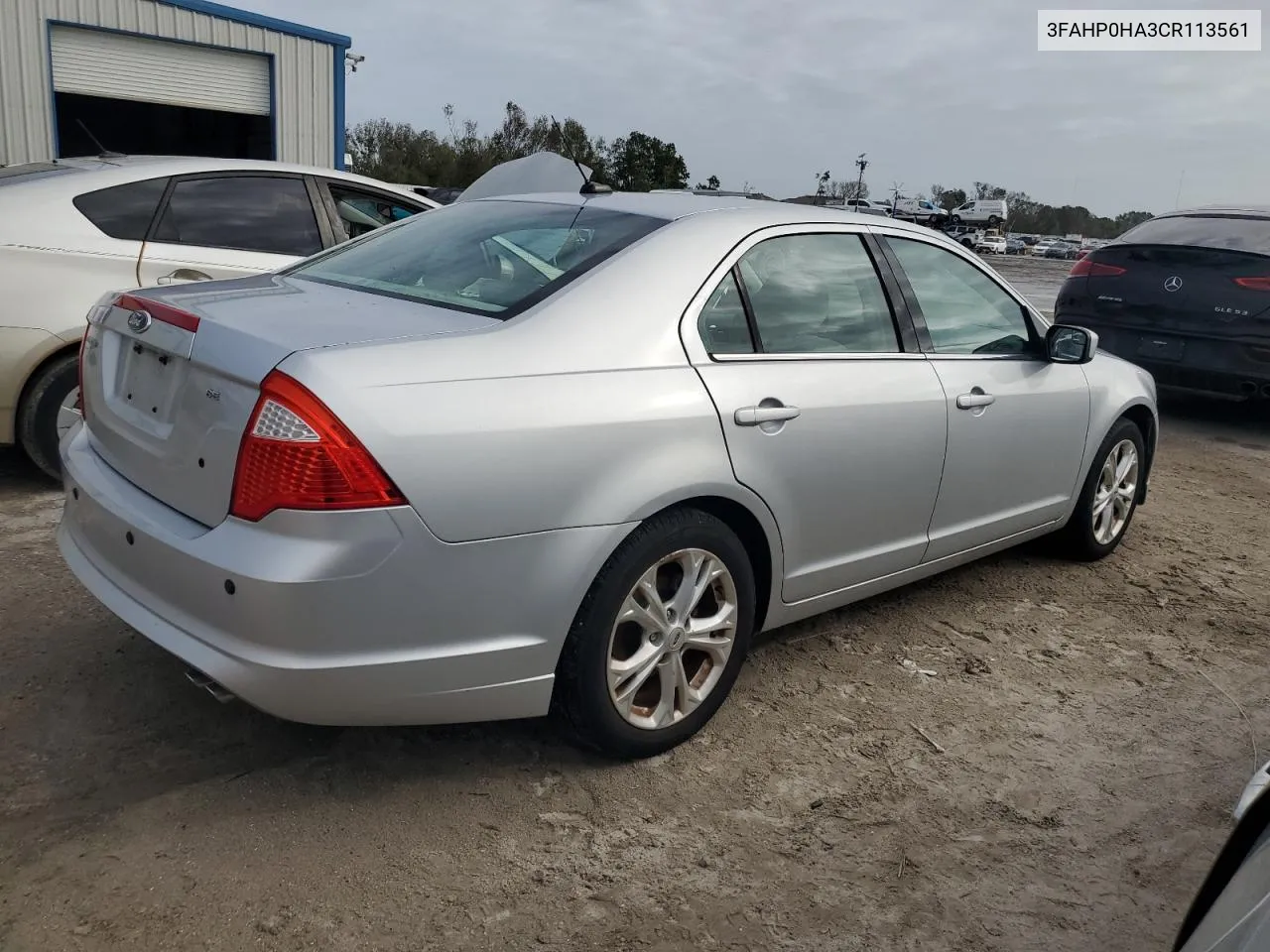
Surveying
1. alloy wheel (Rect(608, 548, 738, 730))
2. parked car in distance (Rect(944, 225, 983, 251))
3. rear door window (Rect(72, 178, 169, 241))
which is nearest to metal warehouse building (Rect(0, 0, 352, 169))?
rear door window (Rect(72, 178, 169, 241))

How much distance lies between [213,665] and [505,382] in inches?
35.7

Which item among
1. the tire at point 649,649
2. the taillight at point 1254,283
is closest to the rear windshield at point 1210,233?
the taillight at point 1254,283

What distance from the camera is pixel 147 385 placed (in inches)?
107

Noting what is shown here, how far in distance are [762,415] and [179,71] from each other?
14015 millimetres

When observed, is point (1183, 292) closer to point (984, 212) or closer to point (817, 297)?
point (817, 297)

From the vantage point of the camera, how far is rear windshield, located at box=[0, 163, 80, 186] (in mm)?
4969

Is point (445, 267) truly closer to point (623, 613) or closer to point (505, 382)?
point (505, 382)

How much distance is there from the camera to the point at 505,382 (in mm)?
2523

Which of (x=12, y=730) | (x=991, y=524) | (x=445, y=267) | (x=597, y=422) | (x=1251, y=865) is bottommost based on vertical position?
(x=12, y=730)

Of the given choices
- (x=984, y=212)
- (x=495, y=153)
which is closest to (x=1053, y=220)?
(x=984, y=212)

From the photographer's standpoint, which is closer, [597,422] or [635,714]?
[597,422]

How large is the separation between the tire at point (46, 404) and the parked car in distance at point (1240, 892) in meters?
4.56

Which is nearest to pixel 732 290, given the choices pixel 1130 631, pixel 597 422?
pixel 597 422

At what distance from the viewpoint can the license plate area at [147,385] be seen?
2602mm
